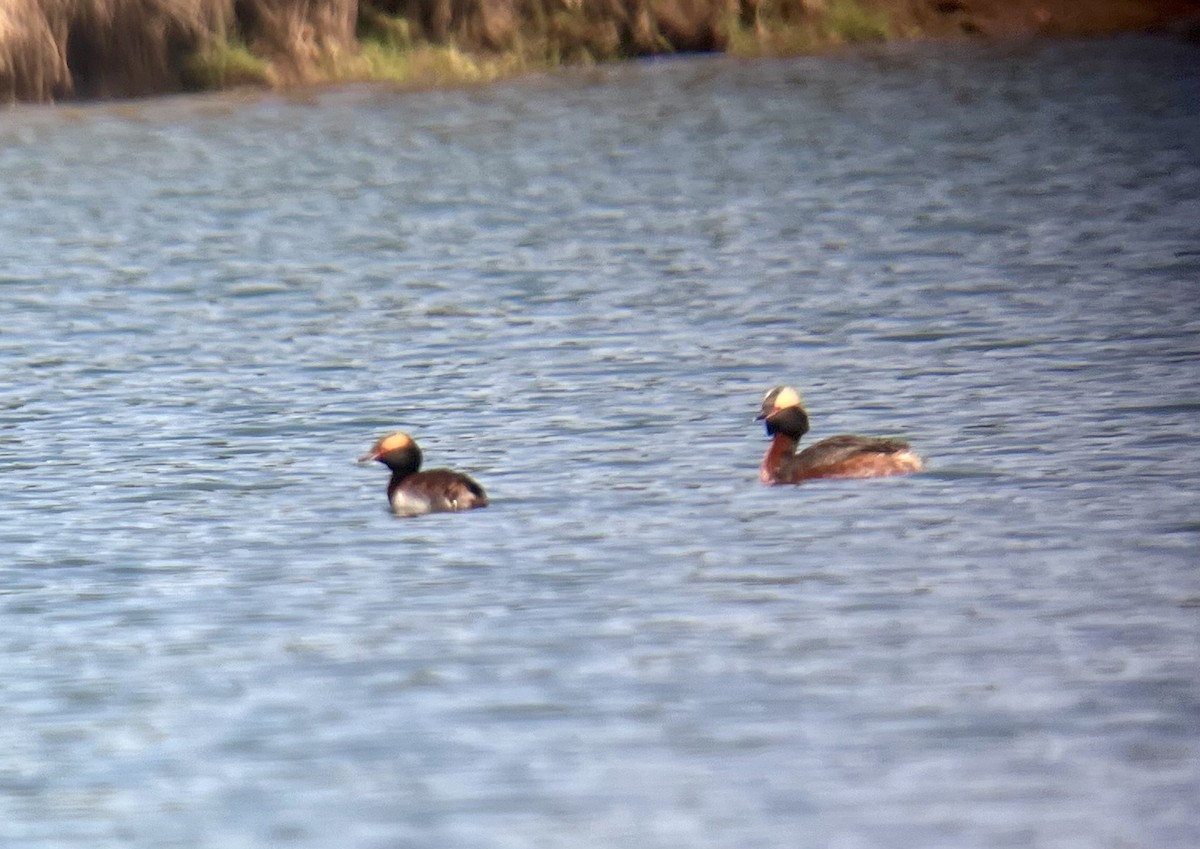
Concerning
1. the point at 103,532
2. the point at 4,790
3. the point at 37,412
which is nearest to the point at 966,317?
the point at 37,412

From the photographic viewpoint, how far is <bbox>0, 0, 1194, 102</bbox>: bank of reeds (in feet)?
111

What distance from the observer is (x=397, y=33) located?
36844 mm

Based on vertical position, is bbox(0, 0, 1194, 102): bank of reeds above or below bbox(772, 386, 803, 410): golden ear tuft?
above

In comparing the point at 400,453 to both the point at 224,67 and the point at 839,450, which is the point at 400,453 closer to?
the point at 839,450

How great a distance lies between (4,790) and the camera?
28.1ft

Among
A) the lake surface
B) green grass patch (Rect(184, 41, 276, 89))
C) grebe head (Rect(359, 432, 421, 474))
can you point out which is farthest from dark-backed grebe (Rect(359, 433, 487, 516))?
green grass patch (Rect(184, 41, 276, 89))

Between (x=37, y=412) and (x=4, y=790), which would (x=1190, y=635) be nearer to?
(x=4, y=790)

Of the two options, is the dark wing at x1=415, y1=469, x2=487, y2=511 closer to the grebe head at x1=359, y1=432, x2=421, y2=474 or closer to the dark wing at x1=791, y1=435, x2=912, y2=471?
the grebe head at x1=359, y1=432, x2=421, y2=474

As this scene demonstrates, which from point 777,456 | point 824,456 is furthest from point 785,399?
point 824,456

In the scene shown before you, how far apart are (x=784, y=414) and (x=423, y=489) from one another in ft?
6.99

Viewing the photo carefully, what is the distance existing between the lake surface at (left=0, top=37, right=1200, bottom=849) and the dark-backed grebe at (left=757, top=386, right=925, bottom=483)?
0.14m

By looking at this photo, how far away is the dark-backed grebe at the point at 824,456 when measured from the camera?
12969 mm

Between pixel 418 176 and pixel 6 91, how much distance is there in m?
7.92

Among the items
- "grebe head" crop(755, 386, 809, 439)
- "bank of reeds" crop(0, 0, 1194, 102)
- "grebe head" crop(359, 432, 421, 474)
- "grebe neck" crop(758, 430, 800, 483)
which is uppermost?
"bank of reeds" crop(0, 0, 1194, 102)
